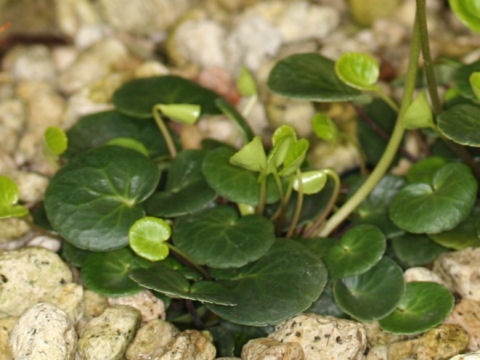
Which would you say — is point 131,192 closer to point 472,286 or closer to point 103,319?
point 103,319

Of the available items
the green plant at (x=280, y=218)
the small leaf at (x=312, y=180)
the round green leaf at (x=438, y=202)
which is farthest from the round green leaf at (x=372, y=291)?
the small leaf at (x=312, y=180)

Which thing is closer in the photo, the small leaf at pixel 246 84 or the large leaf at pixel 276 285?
the large leaf at pixel 276 285

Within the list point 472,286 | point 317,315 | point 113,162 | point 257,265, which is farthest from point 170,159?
point 472,286

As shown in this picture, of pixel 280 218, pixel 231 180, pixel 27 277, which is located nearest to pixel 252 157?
pixel 231 180

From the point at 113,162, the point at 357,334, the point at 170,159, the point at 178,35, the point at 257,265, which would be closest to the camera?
the point at 357,334

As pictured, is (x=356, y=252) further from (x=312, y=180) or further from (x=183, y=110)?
(x=183, y=110)

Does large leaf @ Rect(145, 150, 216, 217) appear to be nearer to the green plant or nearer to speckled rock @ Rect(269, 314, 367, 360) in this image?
the green plant

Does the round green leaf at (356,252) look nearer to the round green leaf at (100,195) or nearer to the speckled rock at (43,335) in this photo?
the round green leaf at (100,195)

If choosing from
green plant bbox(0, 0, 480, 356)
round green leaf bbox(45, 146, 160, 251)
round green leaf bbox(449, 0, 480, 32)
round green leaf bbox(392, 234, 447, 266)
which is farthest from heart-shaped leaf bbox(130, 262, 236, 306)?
round green leaf bbox(449, 0, 480, 32)
